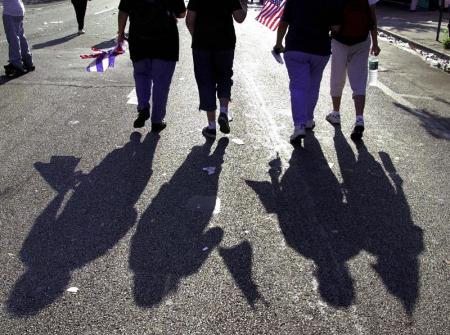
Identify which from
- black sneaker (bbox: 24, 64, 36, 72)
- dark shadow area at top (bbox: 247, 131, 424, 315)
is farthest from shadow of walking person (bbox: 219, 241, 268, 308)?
black sneaker (bbox: 24, 64, 36, 72)

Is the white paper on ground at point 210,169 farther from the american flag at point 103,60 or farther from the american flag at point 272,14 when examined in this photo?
the american flag at point 272,14

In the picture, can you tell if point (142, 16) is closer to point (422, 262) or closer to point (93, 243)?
point (93, 243)

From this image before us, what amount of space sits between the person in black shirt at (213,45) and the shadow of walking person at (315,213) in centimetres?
105

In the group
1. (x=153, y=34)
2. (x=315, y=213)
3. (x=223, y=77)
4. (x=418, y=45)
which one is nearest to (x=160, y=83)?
(x=153, y=34)

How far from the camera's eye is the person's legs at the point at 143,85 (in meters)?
6.15

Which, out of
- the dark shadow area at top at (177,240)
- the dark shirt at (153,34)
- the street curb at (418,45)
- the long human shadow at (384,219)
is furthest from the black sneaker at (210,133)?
the street curb at (418,45)

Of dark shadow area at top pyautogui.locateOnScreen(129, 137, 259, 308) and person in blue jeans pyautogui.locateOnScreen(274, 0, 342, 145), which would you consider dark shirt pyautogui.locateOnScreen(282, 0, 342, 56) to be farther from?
dark shadow area at top pyautogui.locateOnScreen(129, 137, 259, 308)

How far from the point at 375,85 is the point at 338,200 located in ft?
17.2

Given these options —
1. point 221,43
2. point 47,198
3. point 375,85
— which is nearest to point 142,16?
point 221,43

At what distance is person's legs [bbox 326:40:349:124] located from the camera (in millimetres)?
6418

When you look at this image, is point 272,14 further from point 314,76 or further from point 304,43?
point 304,43

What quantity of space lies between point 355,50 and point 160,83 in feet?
7.24

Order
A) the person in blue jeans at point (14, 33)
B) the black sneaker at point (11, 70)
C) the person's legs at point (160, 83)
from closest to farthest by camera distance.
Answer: the person's legs at point (160, 83)
the person in blue jeans at point (14, 33)
the black sneaker at point (11, 70)

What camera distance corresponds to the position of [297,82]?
6.01 metres
